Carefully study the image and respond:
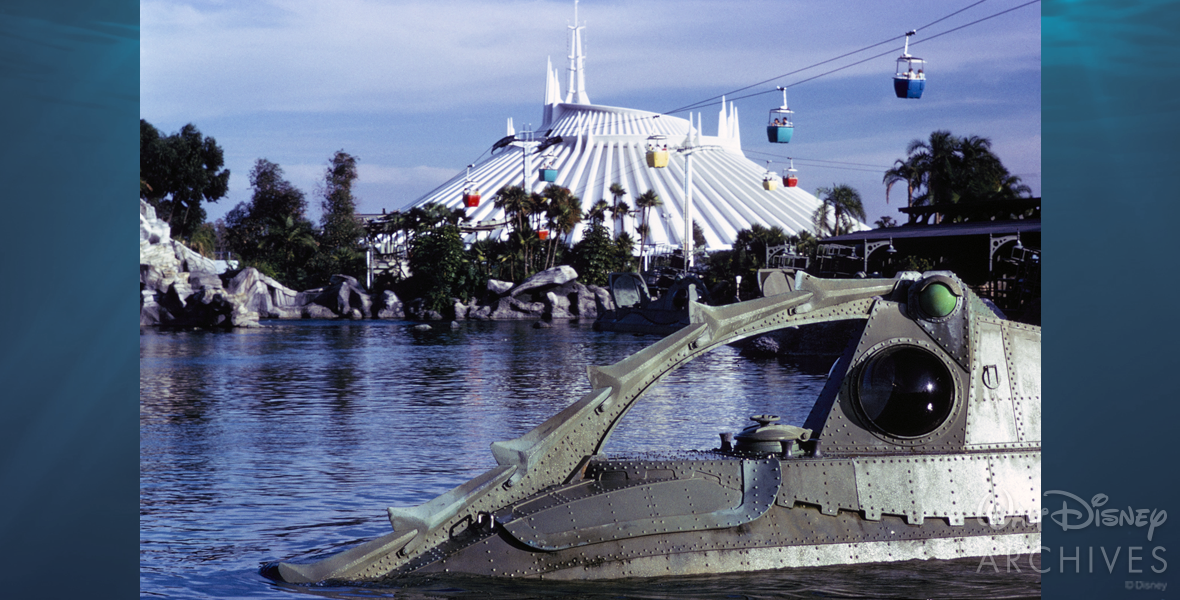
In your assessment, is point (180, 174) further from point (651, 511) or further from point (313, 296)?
point (651, 511)

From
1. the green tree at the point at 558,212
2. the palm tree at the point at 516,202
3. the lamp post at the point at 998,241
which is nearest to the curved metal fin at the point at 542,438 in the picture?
the lamp post at the point at 998,241

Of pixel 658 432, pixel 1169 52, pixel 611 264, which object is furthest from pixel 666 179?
pixel 1169 52

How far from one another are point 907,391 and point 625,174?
7691cm

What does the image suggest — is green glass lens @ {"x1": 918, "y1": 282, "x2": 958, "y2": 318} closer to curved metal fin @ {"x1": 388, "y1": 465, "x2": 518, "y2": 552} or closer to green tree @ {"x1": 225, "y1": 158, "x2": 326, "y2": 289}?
curved metal fin @ {"x1": 388, "y1": 465, "x2": 518, "y2": 552}

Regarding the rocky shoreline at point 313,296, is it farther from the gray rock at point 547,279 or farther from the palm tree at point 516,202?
the palm tree at point 516,202

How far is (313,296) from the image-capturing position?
50.8 meters

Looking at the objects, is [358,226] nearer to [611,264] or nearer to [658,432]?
[611,264]

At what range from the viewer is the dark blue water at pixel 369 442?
5.34m

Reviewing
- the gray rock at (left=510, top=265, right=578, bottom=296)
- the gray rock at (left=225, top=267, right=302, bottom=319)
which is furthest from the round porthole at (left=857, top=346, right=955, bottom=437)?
the gray rock at (left=510, top=265, right=578, bottom=296)

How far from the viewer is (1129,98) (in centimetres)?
737

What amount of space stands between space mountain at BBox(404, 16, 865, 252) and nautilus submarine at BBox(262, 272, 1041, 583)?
6879 cm

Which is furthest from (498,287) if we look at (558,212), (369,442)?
(369,442)

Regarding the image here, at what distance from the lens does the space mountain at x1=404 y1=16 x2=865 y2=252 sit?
78250 millimetres

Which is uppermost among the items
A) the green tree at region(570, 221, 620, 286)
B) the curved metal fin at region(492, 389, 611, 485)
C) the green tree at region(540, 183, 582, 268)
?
the green tree at region(540, 183, 582, 268)
